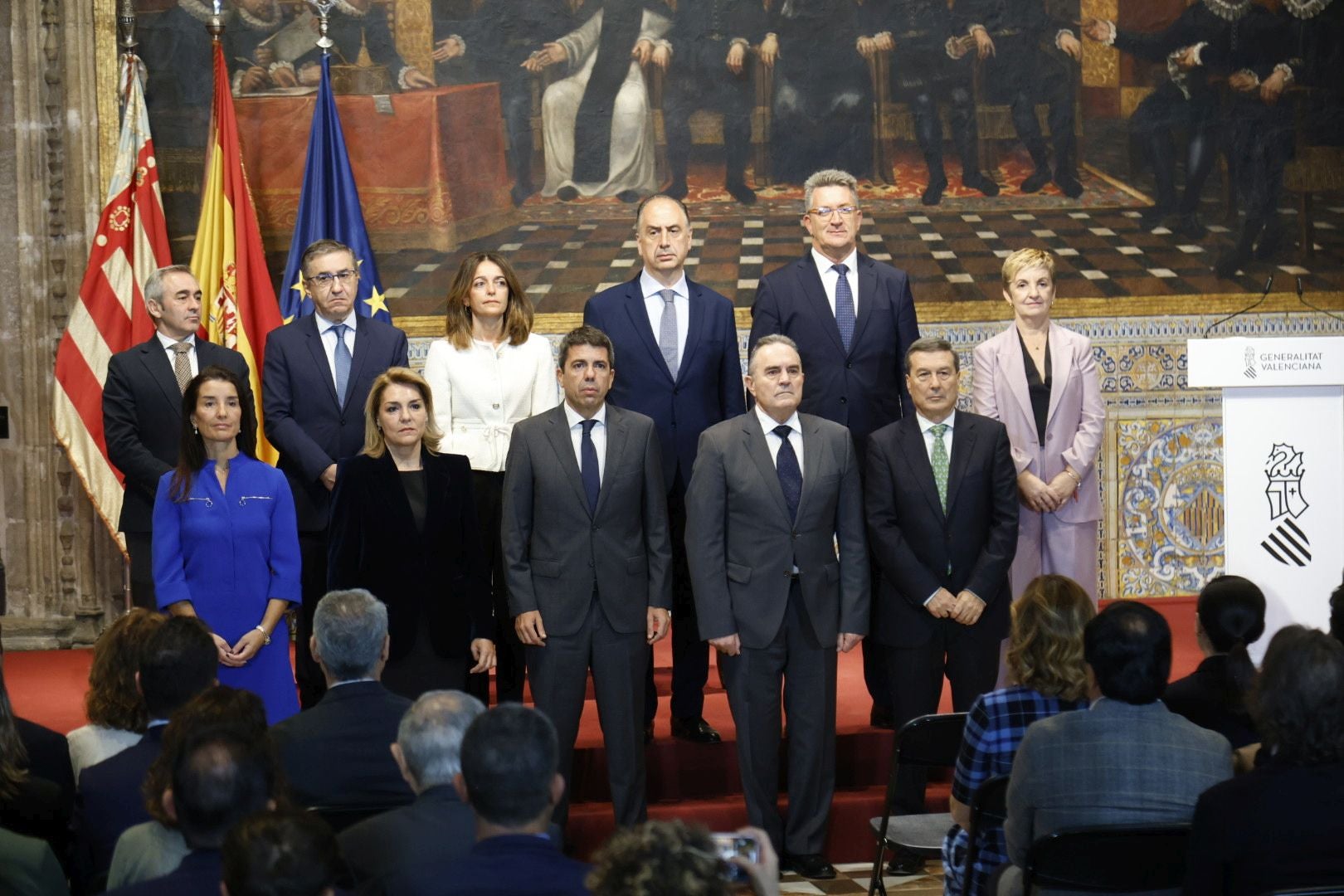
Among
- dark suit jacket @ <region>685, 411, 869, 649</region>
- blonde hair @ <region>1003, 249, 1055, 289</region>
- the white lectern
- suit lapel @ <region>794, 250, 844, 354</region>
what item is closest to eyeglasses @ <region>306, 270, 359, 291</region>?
dark suit jacket @ <region>685, 411, 869, 649</region>

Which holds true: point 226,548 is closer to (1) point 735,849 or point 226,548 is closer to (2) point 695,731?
(2) point 695,731

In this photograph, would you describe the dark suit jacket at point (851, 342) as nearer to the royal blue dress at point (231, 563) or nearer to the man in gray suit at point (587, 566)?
the man in gray suit at point (587, 566)

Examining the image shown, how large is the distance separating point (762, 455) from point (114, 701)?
2.26 m

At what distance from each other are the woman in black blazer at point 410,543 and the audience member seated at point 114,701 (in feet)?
4.49

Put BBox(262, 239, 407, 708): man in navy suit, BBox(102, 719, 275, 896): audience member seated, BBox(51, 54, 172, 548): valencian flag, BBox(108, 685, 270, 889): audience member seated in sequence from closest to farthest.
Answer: BBox(102, 719, 275, 896): audience member seated → BBox(108, 685, 270, 889): audience member seated → BBox(262, 239, 407, 708): man in navy suit → BBox(51, 54, 172, 548): valencian flag

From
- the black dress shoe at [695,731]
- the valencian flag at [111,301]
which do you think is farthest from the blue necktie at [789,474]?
the valencian flag at [111,301]

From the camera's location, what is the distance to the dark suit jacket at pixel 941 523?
504 centimetres

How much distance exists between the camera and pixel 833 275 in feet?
18.1

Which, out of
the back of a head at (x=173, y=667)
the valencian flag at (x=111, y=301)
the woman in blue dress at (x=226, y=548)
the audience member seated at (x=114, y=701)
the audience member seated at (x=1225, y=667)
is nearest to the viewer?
the back of a head at (x=173, y=667)

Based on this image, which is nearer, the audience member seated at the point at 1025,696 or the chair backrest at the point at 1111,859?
the chair backrest at the point at 1111,859

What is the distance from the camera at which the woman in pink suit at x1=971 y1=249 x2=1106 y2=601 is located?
549cm

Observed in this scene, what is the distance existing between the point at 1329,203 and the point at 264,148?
18.3ft

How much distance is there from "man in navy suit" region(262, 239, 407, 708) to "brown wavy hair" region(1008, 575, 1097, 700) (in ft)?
8.72

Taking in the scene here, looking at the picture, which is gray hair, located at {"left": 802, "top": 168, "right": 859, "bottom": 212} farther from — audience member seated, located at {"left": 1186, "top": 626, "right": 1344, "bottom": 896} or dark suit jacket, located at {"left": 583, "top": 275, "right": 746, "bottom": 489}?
audience member seated, located at {"left": 1186, "top": 626, "right": 1344, "bottom": 896}
